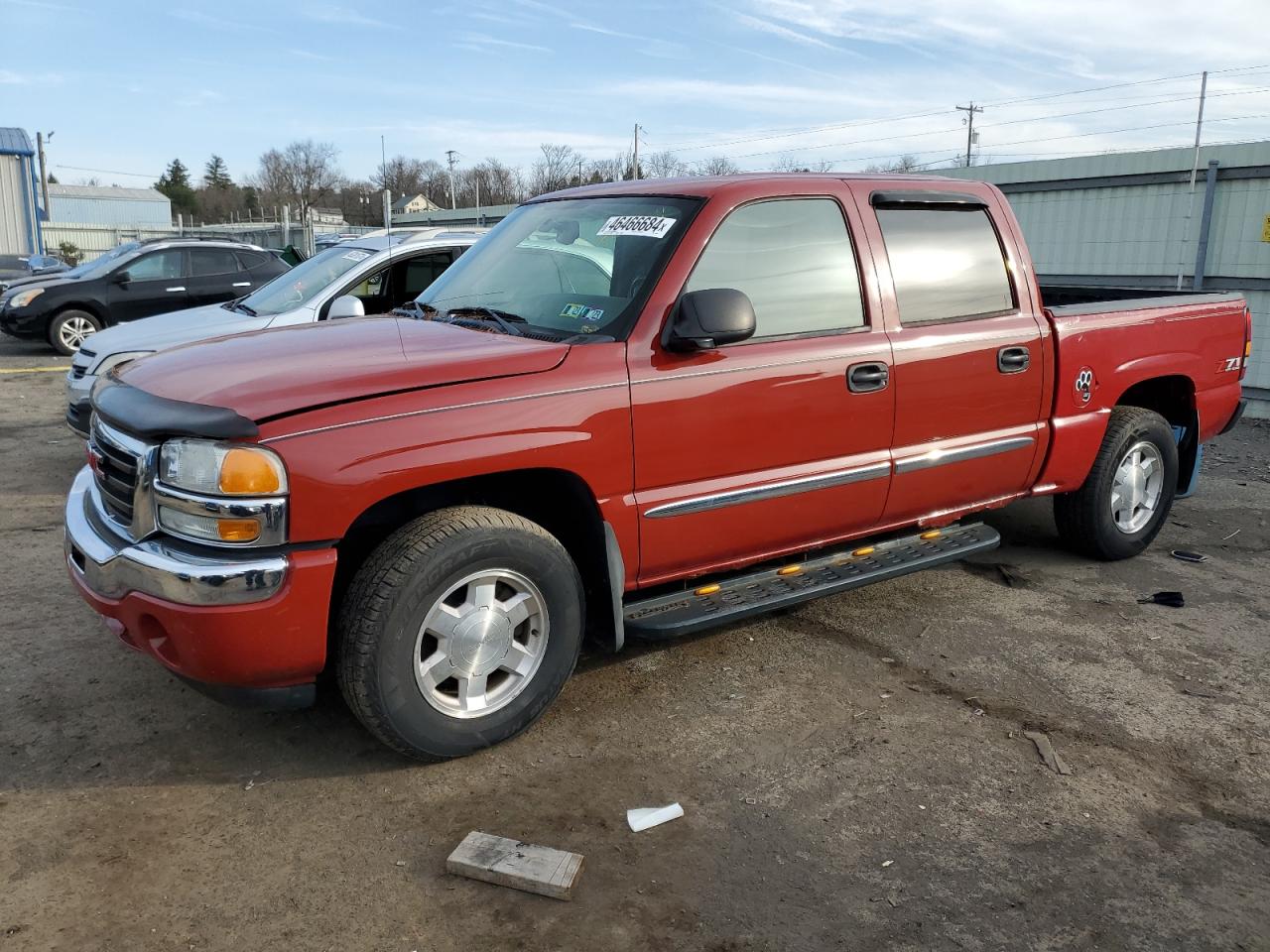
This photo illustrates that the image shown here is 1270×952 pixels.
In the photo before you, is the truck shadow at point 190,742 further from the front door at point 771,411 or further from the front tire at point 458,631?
the front door at point 771,411

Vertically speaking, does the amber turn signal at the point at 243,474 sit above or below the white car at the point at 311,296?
below

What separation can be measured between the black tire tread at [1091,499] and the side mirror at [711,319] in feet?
8.58

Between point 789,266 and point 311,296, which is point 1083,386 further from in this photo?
point 311,296

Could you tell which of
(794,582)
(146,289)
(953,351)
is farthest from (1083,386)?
(146,289)

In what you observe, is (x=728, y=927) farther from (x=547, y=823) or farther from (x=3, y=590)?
(x=3, y=590)

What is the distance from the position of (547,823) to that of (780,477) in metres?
1.57

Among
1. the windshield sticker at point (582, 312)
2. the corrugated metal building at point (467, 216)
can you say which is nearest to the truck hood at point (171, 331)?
the windshield sticker at point (582, 312)

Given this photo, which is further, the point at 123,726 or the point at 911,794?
the point at 123,726

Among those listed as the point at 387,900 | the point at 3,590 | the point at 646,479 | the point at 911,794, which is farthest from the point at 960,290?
the point at 3,590

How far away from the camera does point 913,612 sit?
4785mm

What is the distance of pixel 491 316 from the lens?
154 inches

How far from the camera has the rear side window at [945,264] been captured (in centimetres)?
429

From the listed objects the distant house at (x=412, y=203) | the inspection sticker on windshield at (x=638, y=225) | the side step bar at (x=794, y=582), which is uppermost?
the distant house at (x=412, y=203)

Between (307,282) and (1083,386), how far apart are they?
5828 mm
